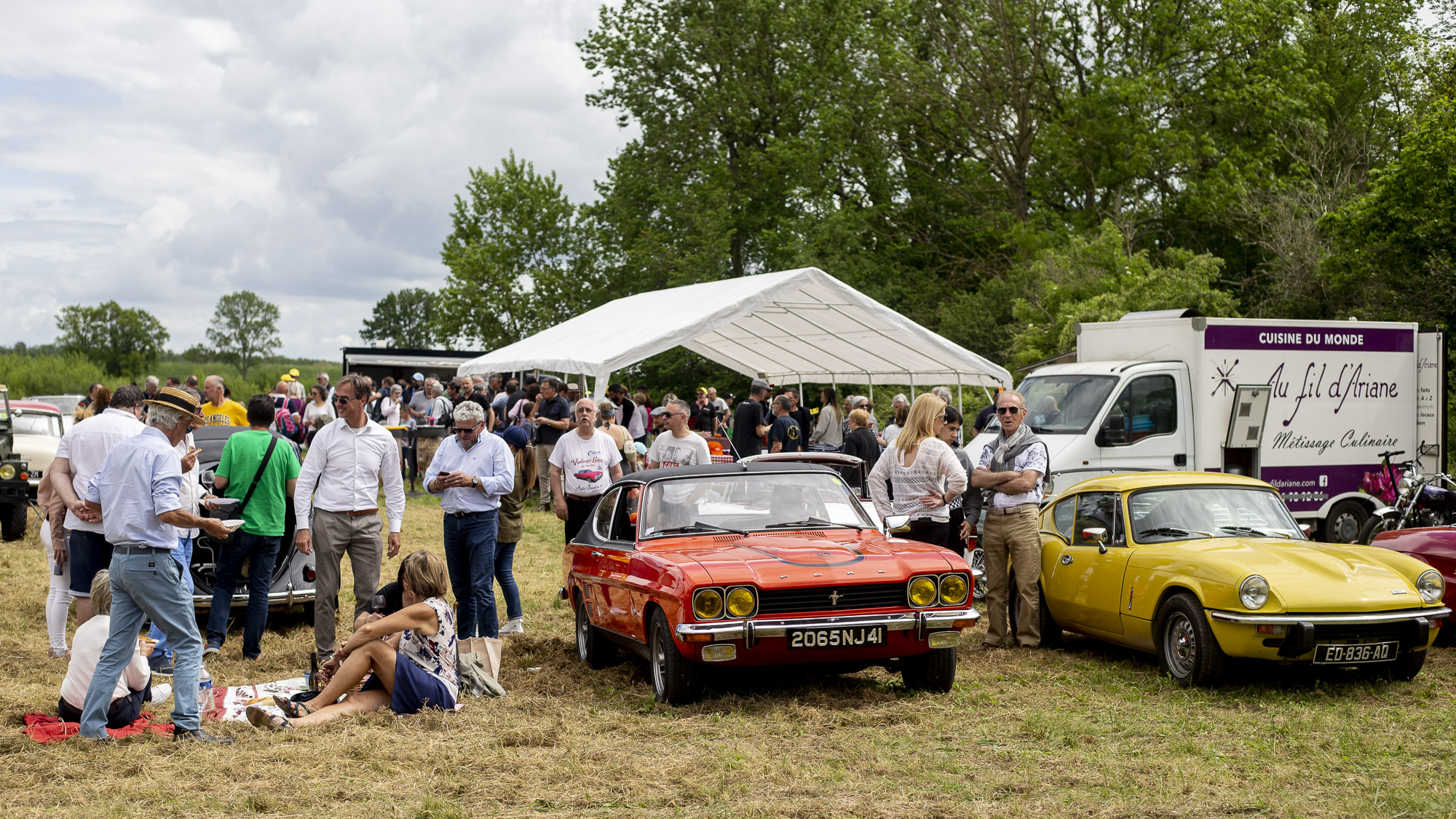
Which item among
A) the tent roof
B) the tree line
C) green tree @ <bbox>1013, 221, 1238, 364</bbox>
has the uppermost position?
the tree line

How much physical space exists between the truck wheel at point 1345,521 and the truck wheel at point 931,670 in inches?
342

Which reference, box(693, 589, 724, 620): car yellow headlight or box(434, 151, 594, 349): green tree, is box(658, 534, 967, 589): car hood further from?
box(434, 151, 594, 349): green tree

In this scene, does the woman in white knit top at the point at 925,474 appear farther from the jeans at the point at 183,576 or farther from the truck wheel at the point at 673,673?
the jeans at the point at 183,576

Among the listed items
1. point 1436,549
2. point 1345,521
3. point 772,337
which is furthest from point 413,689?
point 772,337

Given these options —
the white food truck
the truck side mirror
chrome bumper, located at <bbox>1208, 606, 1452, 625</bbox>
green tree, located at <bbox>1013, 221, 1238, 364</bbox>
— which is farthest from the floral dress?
green tree, located at <bbox>1013, 221, 1238, 364</bbox>

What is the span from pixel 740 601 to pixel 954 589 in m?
1.29

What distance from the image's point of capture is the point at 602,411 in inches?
419

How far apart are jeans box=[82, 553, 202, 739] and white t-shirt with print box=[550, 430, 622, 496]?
13.1 ft

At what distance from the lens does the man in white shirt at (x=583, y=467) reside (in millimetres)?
9727

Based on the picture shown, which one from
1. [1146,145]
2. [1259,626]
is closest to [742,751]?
[1259,626]

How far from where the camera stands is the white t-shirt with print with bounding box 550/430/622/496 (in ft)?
31.9

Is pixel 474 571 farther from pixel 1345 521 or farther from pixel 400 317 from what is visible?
pixel 400 317

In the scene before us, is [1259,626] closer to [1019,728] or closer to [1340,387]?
[1019,728]

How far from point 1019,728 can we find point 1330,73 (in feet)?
95.7
